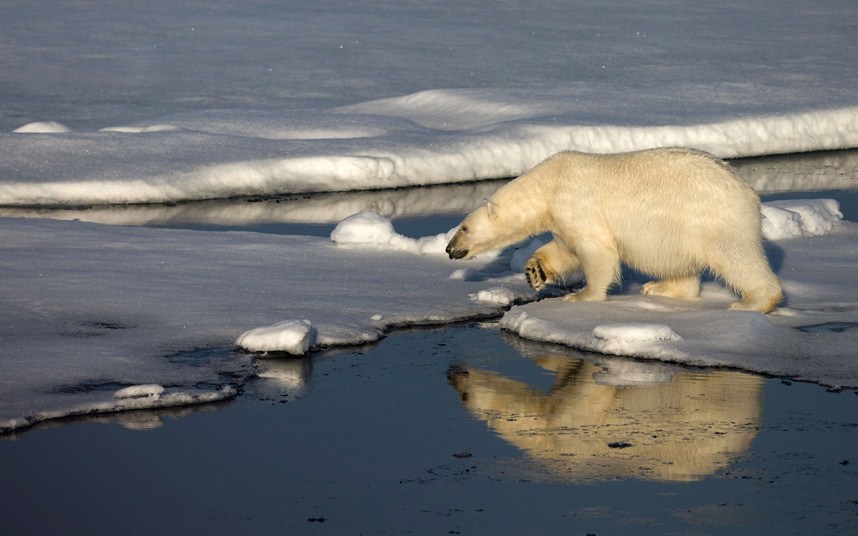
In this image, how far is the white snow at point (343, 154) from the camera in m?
6.15

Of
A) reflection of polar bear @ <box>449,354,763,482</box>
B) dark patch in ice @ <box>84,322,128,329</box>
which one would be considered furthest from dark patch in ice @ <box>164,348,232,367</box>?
reflection of polar bear @ <box>449,354,763,482</box>

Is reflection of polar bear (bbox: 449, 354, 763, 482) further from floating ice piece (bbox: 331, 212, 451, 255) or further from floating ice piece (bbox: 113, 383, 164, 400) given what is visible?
floating ice piece (bbox: 331, 212, 451, 255)

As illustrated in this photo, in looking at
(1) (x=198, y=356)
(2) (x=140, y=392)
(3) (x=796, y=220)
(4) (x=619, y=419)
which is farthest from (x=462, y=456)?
(3) (x=796, y=220)

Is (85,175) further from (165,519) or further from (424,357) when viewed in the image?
(165,519)

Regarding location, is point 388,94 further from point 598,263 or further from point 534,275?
point 598,263

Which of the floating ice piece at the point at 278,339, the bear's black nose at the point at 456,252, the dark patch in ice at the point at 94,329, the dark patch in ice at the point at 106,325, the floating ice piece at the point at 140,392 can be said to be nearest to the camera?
the floating ice piece at the point at 140,392

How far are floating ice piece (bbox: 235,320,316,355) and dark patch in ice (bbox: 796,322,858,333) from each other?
2.48 metres

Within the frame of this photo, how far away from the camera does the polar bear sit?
6488 millimetres

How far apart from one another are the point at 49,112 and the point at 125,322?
876cm

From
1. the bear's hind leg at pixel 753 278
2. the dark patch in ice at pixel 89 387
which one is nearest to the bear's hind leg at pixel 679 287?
the bear's hind leg at pixel 753 278

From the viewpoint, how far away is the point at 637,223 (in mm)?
6723

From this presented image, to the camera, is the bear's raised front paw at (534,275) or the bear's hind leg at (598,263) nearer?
the bear's hind leg at (598,263)

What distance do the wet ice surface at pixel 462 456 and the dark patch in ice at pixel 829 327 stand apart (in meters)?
0.85

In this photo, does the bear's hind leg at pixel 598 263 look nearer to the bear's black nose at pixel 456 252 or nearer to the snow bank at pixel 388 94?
the bear's black nose at pixel 456 252
